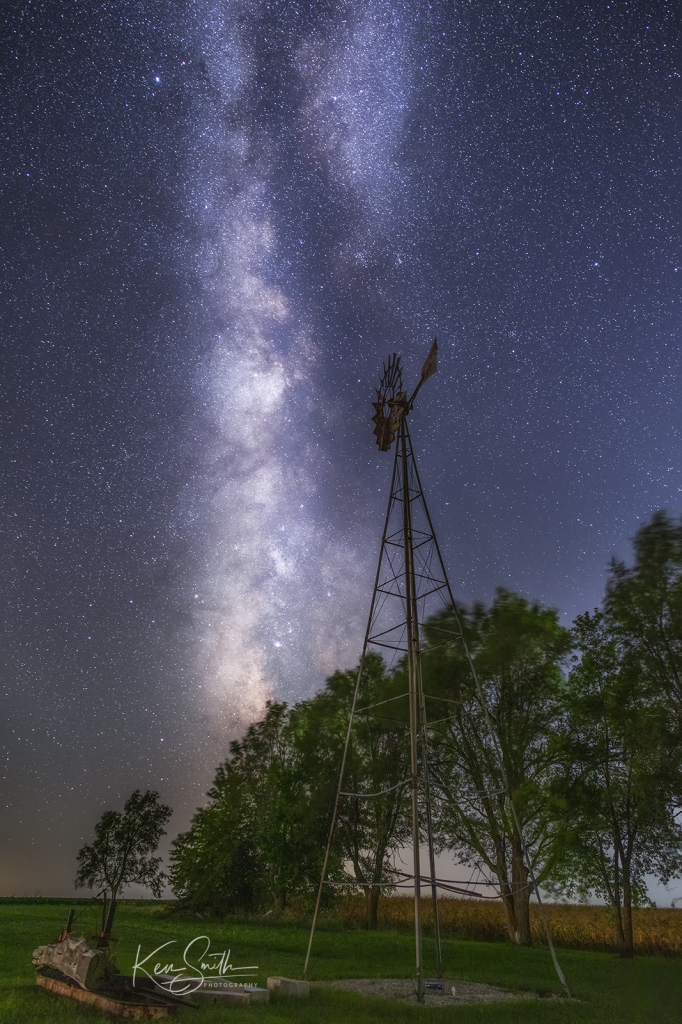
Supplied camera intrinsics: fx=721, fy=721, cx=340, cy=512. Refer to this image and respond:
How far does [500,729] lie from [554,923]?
9830 mm

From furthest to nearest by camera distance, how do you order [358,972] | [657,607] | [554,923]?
[554,923], [657,607], [358,972]

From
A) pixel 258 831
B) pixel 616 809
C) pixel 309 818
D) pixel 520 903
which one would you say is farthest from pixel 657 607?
pixel 258 831

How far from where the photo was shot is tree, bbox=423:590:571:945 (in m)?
31.5

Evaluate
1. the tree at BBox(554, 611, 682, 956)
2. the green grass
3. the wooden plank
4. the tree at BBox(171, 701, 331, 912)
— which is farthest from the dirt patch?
the tree at BBox(171, 701, 331, 912)

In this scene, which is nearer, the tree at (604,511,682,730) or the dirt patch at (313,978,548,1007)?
the dirt patch at (313,978,548,1007)

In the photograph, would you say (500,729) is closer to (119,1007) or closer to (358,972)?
(358,972)

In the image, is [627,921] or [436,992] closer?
[436,992]

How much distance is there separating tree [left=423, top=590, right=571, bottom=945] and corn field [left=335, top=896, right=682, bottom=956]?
289 cm

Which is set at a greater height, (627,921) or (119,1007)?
(627,921)

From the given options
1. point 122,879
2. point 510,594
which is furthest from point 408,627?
point 122,879

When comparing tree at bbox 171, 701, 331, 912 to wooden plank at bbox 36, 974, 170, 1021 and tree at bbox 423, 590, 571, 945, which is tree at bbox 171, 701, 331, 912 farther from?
wooden plank at bbox 36, 974, 170, 1021

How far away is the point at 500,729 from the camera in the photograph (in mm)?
33219

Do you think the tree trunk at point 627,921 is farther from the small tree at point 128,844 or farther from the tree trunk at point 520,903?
the small tree at point 128,844

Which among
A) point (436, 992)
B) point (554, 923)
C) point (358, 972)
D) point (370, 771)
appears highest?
point (370, 771)
